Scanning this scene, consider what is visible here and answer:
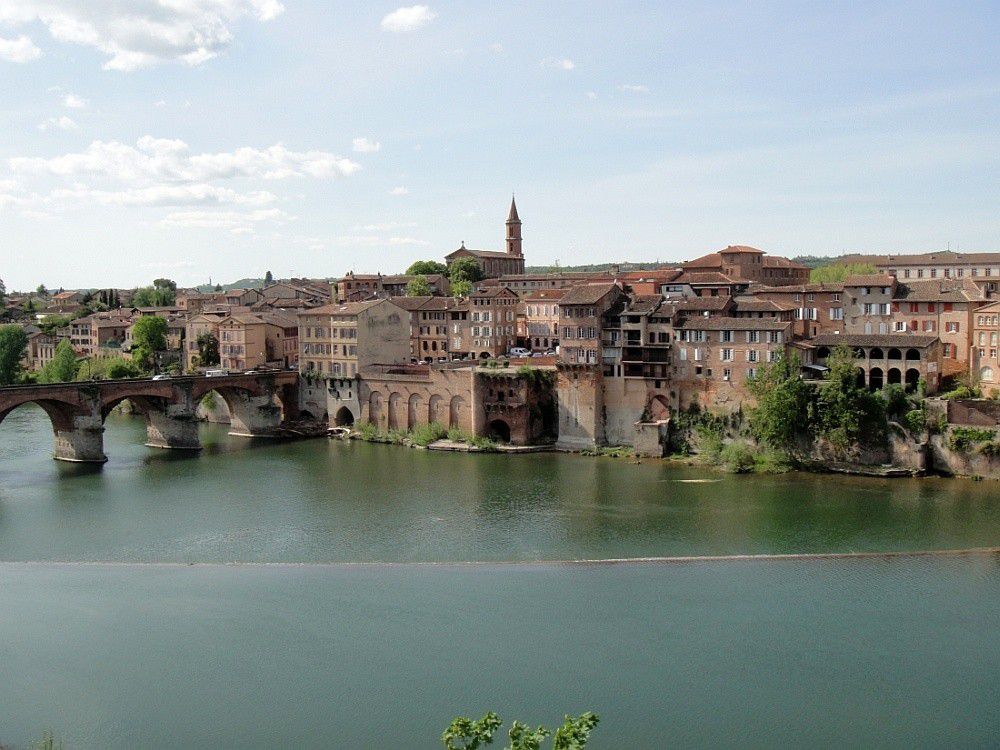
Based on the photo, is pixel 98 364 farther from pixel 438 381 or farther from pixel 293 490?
pixel 293 490

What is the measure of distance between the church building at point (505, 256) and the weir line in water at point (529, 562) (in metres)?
47.6

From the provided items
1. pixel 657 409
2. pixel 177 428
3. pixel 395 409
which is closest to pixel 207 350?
pixel 177 428

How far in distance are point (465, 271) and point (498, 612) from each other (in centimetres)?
4783

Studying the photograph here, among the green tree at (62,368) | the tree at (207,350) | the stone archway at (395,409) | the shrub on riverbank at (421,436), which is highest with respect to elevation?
the tree at (207,350)

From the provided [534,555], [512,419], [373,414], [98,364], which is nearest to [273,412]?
[373,414]

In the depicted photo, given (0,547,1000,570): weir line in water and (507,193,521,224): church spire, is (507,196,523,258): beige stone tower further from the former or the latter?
(0,547,1000,570): weir line in water

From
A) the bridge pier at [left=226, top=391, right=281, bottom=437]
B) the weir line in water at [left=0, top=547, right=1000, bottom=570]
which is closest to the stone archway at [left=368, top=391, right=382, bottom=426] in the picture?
the bridge pier at [left=226, top=391, right=281, bottom=437]

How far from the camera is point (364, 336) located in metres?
44.9

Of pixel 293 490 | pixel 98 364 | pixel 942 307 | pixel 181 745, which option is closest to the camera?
pixel 181 745

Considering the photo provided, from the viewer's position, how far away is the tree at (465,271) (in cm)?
6712

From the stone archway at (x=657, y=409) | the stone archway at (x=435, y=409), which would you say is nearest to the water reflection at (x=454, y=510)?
the stone archway at (x=657, y=409)

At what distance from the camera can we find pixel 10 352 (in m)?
59.2

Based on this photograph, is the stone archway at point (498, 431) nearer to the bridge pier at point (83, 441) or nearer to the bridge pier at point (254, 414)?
the bridge pier at point (254, 414)

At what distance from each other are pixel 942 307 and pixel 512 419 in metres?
16.6
